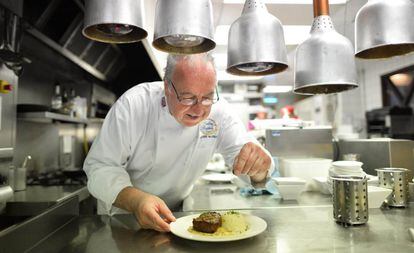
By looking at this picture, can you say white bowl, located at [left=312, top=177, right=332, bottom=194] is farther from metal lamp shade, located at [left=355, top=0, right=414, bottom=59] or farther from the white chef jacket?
metal lamp shade, located at [left=355, top=0, right=414, bottom=59]

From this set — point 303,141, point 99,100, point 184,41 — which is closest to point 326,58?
point 184,41

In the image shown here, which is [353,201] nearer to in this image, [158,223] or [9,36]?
[158,223]

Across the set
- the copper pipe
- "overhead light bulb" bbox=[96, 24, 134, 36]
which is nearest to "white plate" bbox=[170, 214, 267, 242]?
"overhead light bulb" bbox=[96, 24, 134, 36]

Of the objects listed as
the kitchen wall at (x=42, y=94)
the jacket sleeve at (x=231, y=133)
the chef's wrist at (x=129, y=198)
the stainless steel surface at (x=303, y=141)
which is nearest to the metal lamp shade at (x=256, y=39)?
the chef's wrist at (x=129, y=198)

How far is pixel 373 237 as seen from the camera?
0.95 meters

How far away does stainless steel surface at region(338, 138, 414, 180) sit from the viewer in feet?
5.76

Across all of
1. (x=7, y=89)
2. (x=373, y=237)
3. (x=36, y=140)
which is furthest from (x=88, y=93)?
(x=373, y=237)

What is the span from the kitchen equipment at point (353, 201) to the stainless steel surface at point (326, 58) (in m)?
0.38

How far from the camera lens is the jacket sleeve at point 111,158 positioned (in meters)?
1.27

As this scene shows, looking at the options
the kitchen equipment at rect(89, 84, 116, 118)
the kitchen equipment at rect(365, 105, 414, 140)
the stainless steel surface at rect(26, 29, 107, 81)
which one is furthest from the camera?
the kitchen equipment at rect(365, 105, 414, 140)

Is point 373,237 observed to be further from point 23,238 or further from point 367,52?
point 23,238

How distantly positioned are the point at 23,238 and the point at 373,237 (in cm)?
116

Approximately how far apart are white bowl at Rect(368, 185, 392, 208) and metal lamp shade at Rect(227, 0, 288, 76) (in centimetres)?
79

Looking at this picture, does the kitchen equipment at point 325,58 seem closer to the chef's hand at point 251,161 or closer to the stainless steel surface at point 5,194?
the chef's hand at point 251,161
